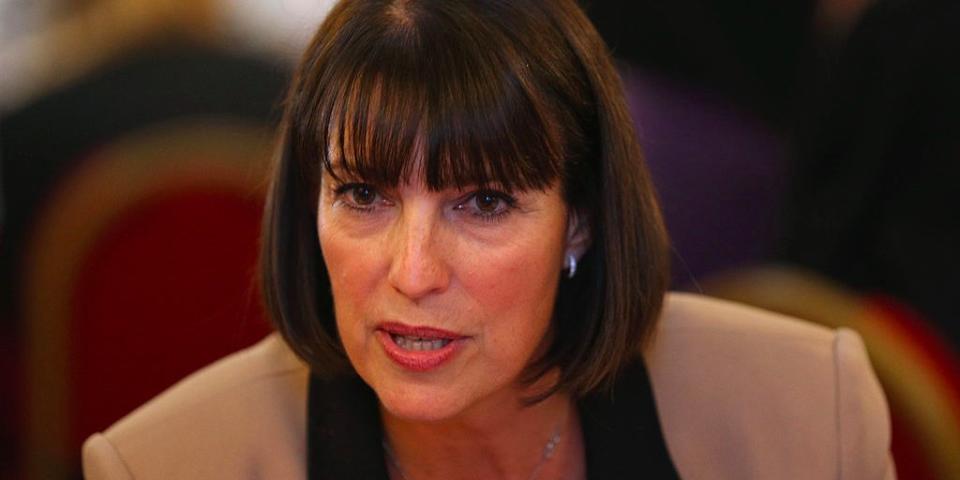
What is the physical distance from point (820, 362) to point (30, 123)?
1626mm

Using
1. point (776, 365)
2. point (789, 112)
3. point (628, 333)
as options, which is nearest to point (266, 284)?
point (628, 333)

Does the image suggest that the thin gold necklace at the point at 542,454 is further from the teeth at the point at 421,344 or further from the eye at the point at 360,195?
the eye at the point at 360,195

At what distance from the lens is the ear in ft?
6.21

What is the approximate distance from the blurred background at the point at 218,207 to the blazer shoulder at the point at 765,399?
15.5 inches

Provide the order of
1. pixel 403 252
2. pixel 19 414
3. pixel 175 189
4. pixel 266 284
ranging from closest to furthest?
Answer: pixel 403 252, pixel 266 284, pixel 175 189, pixel 19 414

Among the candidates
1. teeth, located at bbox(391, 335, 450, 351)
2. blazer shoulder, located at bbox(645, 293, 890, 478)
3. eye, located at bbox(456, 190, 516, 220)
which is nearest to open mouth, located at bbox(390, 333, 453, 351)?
teeth, located at bbox(391, 335, 450, 351)

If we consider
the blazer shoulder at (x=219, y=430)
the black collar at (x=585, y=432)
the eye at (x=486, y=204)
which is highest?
the eye at (x=486, y=204)

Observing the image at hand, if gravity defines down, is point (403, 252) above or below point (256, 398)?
above

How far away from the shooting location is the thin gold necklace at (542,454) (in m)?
2.04

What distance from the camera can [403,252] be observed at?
1.71m

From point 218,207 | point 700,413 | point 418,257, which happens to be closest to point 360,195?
point 418,257

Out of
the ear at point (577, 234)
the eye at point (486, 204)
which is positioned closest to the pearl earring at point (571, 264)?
the ear at point (577, 234)

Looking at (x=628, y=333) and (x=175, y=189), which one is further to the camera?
(x=175, y=189)

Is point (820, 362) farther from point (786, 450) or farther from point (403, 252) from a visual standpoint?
point (403, 252)
